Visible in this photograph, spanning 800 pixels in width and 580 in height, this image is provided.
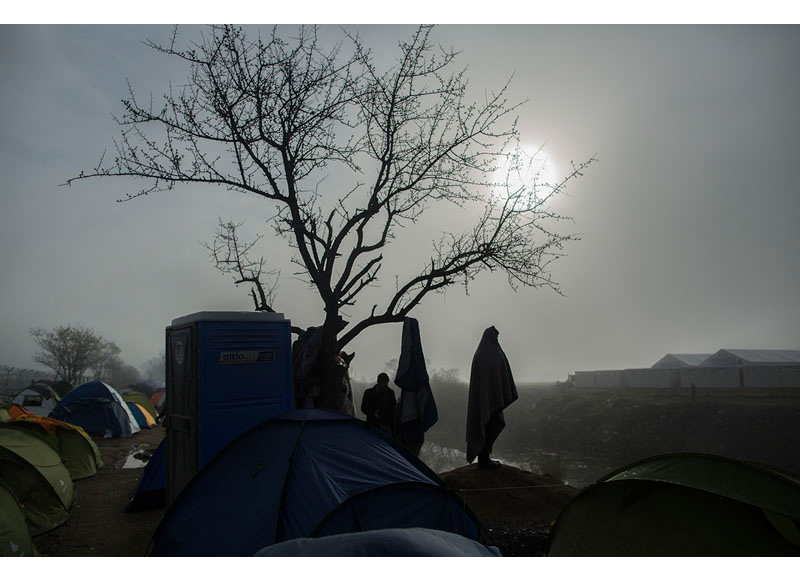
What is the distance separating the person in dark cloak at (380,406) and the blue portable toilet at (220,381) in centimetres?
215

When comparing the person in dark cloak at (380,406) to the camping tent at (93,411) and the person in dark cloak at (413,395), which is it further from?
the camping tent at (93,411)

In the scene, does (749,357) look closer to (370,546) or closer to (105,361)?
(370,546)

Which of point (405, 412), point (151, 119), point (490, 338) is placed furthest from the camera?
point (151, 119)

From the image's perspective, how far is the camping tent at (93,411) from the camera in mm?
18250

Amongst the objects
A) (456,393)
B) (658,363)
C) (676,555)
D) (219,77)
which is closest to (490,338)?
(676,555)

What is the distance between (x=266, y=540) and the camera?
4.20 m

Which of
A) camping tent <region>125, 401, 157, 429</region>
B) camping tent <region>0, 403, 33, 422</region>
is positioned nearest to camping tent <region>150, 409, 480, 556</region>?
camping tent <region>0, 403, 33, 422</region>

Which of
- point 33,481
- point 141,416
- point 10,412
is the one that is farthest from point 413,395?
point 141,416

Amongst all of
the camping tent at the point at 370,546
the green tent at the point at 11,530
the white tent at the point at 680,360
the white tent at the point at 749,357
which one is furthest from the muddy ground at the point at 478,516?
the white tent at the point at 680,360

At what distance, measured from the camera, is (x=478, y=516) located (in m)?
6.74

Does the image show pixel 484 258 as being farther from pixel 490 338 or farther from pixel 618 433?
pixel 618 433

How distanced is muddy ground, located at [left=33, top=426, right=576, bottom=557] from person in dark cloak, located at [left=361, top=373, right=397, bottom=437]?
129cm

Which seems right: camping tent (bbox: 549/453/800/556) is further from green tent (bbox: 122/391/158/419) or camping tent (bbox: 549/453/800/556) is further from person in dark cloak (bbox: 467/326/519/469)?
green tent (bbox: 122/391/158/419)

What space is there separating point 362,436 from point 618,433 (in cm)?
2955
